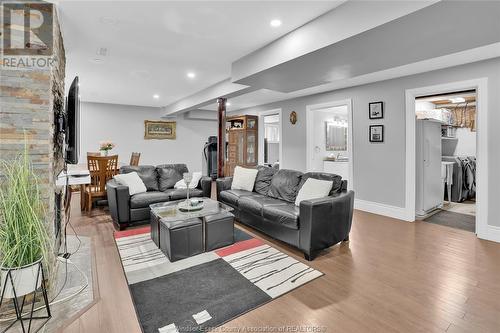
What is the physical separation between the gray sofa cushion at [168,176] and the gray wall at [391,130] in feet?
10.9

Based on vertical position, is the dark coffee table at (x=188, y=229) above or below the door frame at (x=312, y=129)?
below

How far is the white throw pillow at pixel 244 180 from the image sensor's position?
4344 mm

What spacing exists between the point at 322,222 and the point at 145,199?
2.60 meters

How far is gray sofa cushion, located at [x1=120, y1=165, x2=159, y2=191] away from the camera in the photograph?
14.3ft

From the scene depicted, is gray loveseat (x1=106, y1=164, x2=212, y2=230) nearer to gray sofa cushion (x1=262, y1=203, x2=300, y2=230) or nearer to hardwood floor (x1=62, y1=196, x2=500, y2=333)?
hardwood floor (x1=62, y1=196, x2=500, y2=333)

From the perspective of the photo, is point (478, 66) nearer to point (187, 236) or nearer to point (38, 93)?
point (187, 236)

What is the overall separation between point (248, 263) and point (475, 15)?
9.21 feet

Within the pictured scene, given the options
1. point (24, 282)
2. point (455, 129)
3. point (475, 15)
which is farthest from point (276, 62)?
point (455, 129)

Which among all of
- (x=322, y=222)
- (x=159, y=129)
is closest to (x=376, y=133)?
(x=322, y=222)

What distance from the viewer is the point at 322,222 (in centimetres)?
271

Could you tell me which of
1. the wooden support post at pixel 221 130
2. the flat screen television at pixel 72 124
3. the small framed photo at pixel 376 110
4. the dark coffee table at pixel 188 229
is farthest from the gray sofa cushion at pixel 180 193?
the small framed photo at pixel 376 110

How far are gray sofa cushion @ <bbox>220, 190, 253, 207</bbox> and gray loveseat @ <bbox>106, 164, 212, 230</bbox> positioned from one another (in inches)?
18.4

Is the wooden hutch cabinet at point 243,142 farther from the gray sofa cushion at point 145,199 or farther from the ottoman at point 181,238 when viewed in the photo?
the ottoman at point 181,238

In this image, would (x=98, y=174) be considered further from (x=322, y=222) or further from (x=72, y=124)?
(x=322, y=222)
